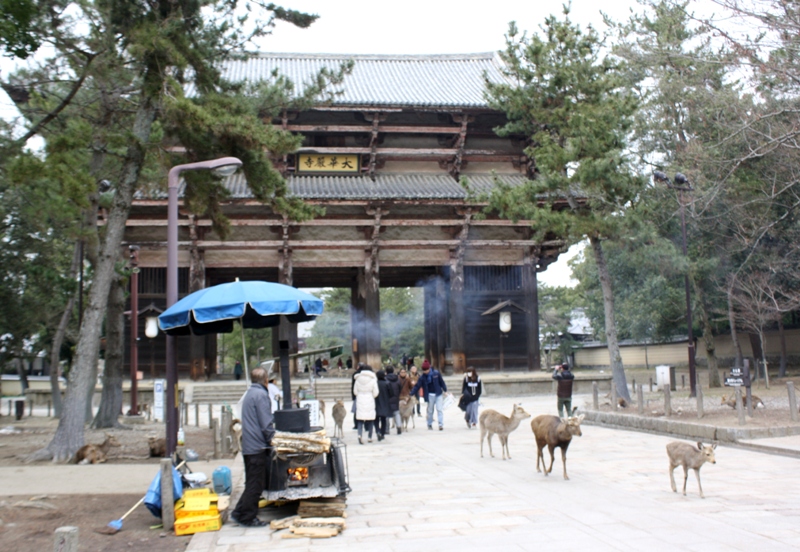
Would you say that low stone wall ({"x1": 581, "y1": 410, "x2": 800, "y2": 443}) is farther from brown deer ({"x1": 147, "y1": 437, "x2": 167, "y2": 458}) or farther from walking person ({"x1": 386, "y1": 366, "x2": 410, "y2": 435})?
brown deer ({"x1": 147, "y1": 437, "x2": 167, "y2": 458})

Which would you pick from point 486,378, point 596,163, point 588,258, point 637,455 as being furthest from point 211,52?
point 588,258

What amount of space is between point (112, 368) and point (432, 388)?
692 cm

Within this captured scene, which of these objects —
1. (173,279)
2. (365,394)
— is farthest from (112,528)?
(365,394)

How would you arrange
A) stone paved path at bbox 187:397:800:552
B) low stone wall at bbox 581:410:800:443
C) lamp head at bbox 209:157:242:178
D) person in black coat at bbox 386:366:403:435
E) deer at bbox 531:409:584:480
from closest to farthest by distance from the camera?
stone paved path at bbox 187:397:800:552
deer at bbox 531:409:584:480
lamp head at bbox 209:157:242:178
low stone wall at bbox 581:410:800:443
person in black coat at bbox 386:366:403:435

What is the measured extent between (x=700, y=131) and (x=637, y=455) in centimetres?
1637

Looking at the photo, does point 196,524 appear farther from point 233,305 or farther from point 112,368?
point 112,368

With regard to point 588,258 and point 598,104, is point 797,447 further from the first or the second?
point 588,258

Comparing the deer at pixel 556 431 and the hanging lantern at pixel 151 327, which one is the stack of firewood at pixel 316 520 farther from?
the hanging lantern at pixel 151 327

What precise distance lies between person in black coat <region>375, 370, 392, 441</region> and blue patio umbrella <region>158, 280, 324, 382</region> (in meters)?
5.66

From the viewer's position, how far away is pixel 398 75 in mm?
29922

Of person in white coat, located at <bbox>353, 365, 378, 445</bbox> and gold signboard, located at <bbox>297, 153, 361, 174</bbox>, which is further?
gold signboard, located at <bbox>297, 153, 361, 174</bbox>

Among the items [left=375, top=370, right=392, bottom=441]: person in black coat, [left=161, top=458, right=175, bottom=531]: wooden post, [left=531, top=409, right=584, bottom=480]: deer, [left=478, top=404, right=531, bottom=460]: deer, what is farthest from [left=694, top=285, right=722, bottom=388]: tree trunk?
[left=161, top=458, right=175, bottom=531]: wooden post

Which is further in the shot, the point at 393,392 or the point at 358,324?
the point at 358,324

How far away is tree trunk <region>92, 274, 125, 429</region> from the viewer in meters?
15.5
